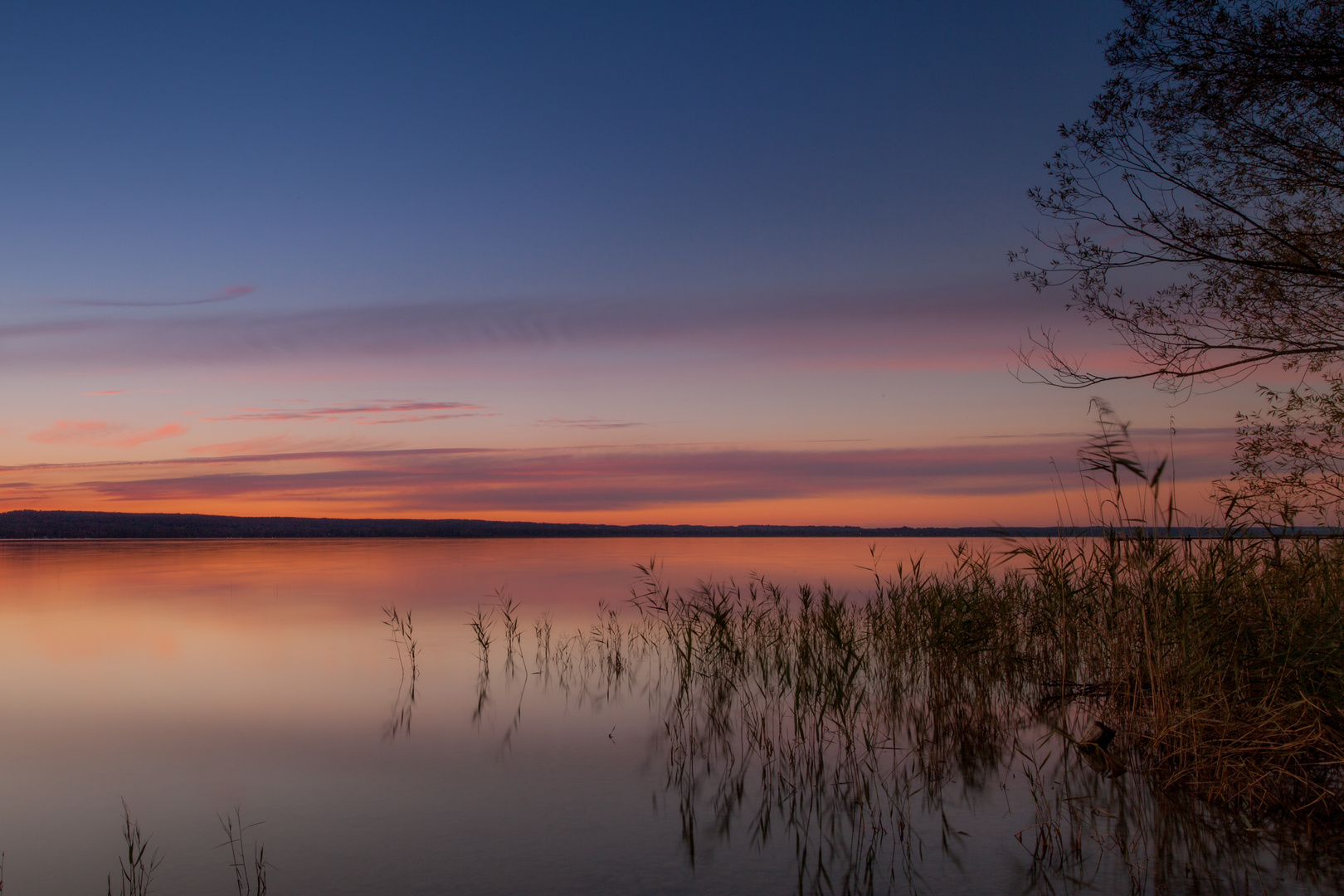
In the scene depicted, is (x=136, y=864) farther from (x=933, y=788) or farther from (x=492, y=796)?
(x=933, y=788)

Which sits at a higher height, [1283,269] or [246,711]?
[1283,269]

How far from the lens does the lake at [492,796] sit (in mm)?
4781

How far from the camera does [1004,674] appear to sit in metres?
9.99

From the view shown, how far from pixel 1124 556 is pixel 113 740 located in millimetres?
9291

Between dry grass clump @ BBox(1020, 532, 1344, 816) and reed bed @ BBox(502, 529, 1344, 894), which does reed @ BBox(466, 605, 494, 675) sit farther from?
dry grass clump @ BBox(1020, 532, 1344, 816)

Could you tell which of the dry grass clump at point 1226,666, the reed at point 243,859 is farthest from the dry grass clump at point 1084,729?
the reed at point 243,859

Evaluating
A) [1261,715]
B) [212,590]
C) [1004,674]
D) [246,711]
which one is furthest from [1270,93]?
[212,590]

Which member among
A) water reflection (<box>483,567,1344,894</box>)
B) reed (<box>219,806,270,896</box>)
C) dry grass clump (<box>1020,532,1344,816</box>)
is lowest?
reed (<box>219,806,270,896</box>)

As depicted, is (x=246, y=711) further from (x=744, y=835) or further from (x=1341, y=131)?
(x=1341, y=131)

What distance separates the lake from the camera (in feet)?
15.7

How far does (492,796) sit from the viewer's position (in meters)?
6.27

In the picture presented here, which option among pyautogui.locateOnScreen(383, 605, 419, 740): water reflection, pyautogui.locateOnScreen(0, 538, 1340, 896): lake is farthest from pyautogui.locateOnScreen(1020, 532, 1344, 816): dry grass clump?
pyautogui.locateOnScreen(383, 605, 419, 740): water reflection

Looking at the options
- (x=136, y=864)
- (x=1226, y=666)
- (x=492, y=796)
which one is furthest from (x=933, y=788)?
(x=136, y=864)

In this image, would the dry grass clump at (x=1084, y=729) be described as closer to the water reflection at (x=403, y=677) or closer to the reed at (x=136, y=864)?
the water reflection at (x=403, y=677)
